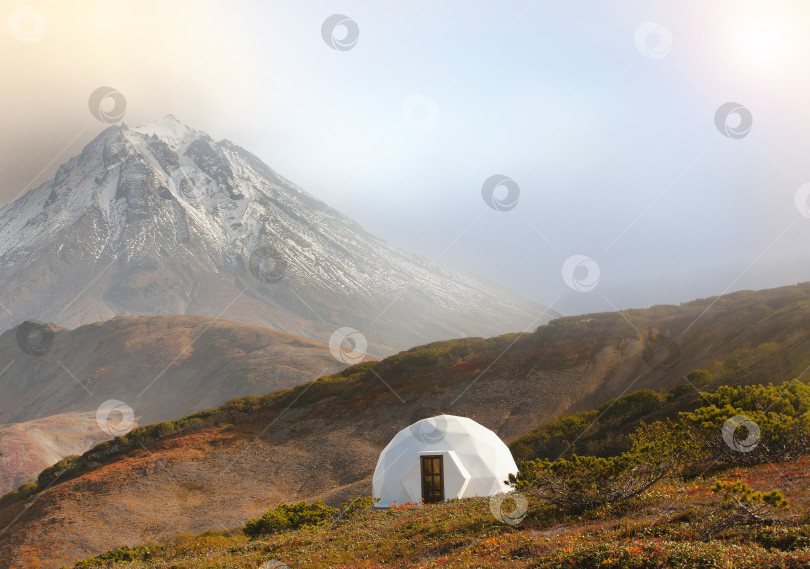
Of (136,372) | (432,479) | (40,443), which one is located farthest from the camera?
(136,372)

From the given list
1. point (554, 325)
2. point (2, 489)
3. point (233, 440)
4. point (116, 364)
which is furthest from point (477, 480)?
point (116, 364)

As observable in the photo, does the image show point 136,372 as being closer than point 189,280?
Yes

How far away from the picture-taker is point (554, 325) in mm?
46156

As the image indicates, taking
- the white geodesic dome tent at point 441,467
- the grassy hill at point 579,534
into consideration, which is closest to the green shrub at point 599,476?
the grassy hill at point 579,534

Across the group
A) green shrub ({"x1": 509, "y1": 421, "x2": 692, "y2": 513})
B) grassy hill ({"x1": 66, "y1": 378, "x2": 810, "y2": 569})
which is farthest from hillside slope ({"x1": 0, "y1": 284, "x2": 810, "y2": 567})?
green shrub ({"x1": 509, "y1": 421, "x2": 692, "y2": 513})

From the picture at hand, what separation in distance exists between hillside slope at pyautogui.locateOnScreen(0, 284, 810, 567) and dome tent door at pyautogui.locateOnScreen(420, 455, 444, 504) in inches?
243

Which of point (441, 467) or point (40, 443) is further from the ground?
point (441, 467)

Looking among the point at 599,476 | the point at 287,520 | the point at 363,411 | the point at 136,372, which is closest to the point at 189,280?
the point at 136,372

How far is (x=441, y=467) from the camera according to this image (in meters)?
20.9

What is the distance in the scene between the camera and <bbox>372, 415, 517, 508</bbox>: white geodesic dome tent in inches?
813

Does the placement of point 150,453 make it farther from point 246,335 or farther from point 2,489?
point 246,335

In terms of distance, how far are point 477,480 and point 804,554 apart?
50.9 ft

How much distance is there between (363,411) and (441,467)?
17037 mm

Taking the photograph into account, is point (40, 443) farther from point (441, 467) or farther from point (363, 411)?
point (441, 467)
